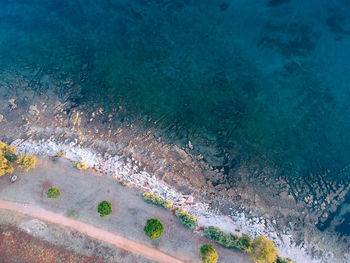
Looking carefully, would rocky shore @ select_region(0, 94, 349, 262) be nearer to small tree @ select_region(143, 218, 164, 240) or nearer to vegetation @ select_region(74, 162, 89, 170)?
vegetation @ select_region(74, 162, 89, 170)

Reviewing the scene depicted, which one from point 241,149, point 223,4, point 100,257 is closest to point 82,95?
point 100,257

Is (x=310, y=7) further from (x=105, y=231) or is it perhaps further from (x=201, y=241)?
(x=105, y=231)

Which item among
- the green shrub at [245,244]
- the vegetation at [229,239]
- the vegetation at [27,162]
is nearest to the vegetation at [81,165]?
the vegetation at [27,162]

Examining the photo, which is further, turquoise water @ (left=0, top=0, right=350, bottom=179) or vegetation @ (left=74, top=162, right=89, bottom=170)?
turquoise water @ (left=0, top=0, right=350, bottom=179)

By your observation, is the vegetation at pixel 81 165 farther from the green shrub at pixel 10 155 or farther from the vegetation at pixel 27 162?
the green shrub at pixel 10 155

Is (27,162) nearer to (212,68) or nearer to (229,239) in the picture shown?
(229,239)

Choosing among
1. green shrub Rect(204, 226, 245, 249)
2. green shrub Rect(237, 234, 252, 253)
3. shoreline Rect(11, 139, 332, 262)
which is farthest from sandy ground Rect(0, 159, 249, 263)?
shoreline Rect(11, 139, 332, 262)
